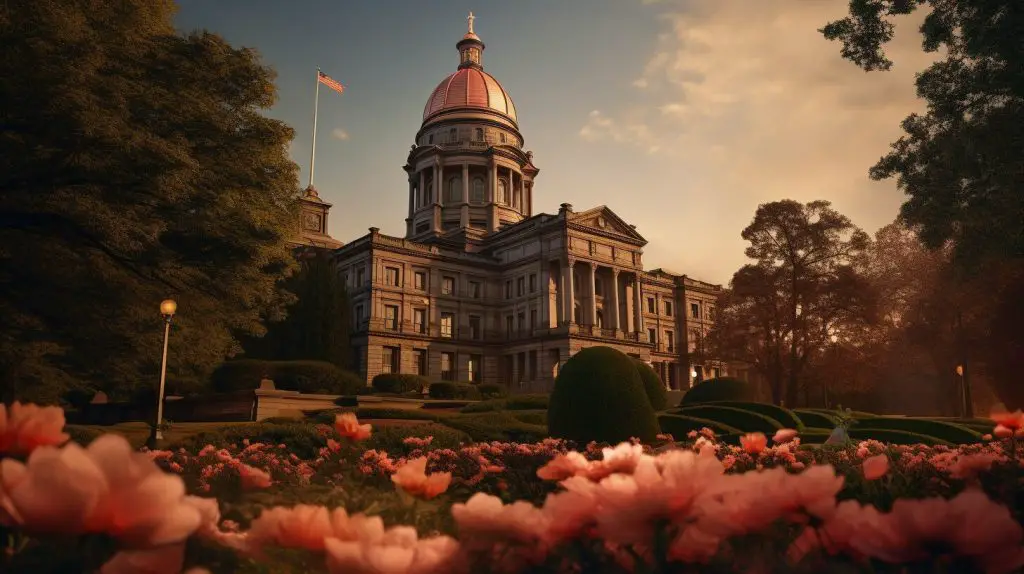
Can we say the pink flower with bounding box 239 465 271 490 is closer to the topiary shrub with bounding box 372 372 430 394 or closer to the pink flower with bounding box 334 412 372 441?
the pink flower with bounding box 334 412 372 441

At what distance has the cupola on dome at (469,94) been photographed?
76.5 meters

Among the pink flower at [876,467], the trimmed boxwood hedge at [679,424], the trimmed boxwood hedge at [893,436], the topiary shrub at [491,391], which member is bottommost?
the trimmed boxwood hedge at [893,436]

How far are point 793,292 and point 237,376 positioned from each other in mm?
29061

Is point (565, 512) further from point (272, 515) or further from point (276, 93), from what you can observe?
point (276, 93)

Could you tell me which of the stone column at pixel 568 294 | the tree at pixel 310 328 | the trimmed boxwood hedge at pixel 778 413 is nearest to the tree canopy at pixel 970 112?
the trimmed boxwood hedge at pixel 778 413

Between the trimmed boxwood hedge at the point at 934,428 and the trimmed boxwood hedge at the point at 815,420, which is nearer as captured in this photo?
the trimmed boxwood hedge at the point at 934,428

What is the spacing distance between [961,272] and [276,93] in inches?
830

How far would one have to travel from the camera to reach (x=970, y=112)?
18.6 metres

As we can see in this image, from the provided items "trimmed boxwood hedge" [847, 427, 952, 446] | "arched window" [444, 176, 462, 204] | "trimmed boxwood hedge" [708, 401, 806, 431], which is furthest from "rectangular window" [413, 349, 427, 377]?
"trimmed boxwood hedge" [847, 427, 952, 446]

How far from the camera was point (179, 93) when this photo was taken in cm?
1647

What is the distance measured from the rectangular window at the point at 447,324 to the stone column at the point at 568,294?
1014 cm

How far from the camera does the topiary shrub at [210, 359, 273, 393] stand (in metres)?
31.4

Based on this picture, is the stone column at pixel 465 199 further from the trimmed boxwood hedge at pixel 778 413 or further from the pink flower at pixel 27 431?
the pink flower at pixel 27 431

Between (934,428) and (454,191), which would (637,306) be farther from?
(934,428)
